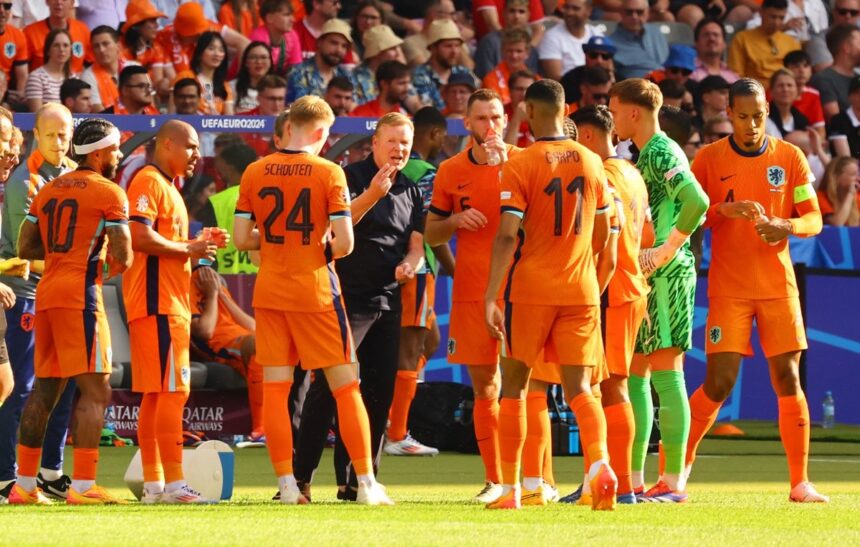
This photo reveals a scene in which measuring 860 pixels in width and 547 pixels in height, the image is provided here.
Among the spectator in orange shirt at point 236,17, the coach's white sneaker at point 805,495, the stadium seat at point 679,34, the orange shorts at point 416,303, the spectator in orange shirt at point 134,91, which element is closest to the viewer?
the coach's white sneaker at point 805,495

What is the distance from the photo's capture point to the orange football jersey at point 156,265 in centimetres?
945

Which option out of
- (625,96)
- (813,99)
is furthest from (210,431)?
(813,99)

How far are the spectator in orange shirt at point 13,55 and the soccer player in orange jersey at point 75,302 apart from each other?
7737 millimetres

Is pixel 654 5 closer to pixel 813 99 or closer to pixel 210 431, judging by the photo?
pixel 813 99

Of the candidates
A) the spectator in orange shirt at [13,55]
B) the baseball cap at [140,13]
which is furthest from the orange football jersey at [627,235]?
the baseball cap at [140,13]

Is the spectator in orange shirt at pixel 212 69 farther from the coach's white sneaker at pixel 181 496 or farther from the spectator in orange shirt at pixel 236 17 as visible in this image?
the coach's white sneaker at pixel 181 496

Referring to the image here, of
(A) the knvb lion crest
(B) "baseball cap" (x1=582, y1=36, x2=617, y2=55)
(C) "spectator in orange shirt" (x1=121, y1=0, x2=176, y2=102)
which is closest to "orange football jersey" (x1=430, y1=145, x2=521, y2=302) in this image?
Answer: (A) the knvb lion crest

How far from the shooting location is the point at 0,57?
17.0 m

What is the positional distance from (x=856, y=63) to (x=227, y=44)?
8415mm

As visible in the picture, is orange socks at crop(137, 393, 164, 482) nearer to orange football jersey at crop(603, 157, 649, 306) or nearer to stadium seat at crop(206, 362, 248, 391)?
orange football jersey at crop(603, 157, 649, 306)

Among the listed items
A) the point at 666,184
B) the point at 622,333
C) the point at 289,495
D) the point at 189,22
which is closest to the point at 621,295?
the point at 622,333

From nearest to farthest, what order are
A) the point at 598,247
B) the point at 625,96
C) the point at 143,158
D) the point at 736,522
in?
the point at 736,522 → the point at 598,247 → the point at 625,96 → the point at 143,158

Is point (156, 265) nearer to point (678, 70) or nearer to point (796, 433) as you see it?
point (796, 433)

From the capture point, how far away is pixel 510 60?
1964 centimetres
